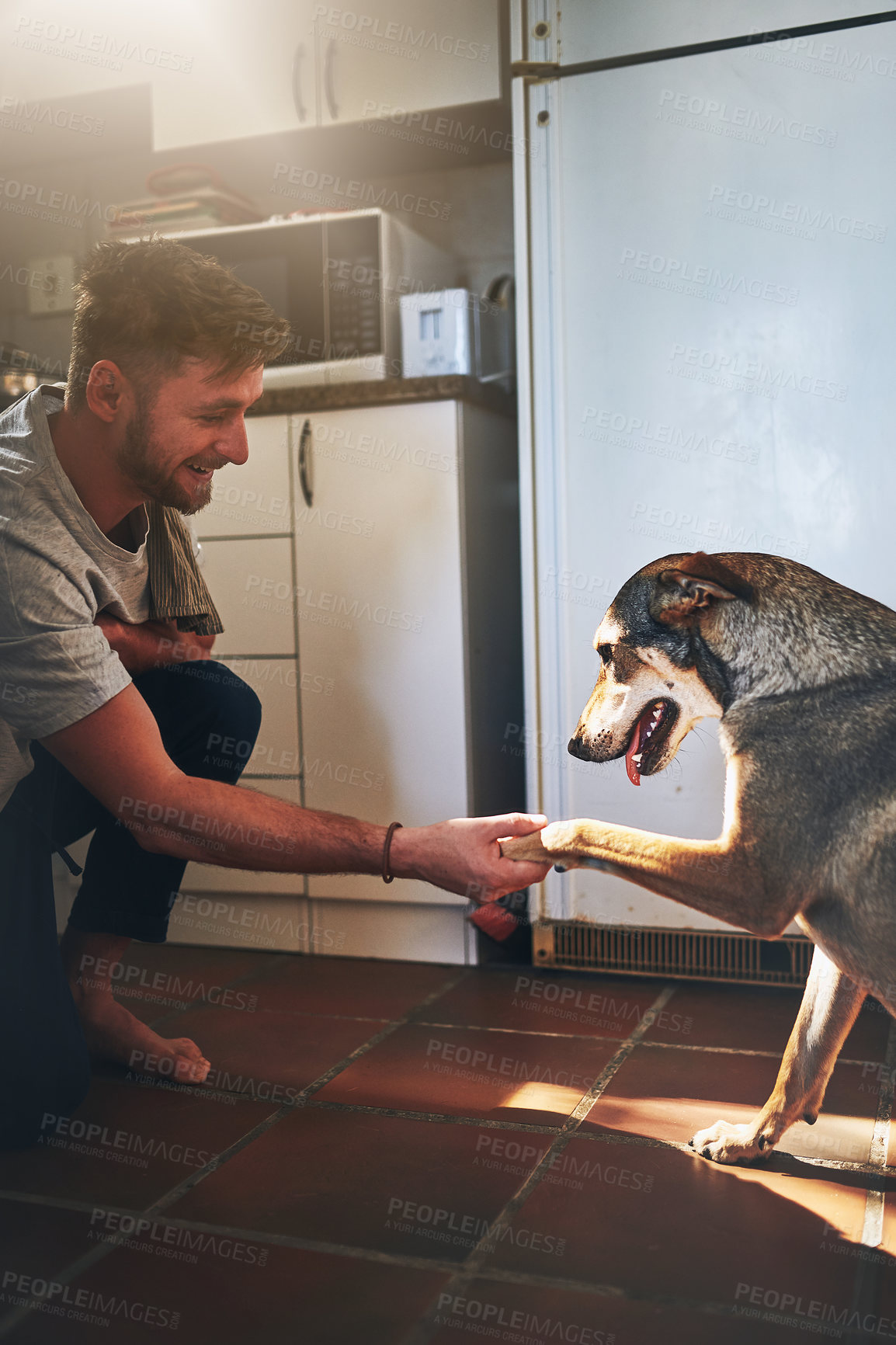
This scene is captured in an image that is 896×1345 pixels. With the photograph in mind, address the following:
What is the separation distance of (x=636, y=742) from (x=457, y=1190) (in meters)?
0.60

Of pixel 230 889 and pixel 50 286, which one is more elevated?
pixel 50 286

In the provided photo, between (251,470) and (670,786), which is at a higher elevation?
(251,470)

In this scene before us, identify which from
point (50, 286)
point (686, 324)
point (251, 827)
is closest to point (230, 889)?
point (251, 827)

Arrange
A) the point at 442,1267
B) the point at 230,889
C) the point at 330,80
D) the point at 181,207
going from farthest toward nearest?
the point at 181,207
the point at 330,80
the point at 230,889
the point at 442,1267

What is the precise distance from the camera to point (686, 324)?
2.04m

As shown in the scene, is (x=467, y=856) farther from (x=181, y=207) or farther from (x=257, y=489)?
(x=181, y=207)

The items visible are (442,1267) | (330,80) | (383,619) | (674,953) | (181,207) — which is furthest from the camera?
(181,207)

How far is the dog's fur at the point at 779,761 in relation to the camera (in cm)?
118

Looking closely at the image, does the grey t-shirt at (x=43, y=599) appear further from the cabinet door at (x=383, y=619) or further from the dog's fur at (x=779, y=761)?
the cabinet door at (x=383, y=619)

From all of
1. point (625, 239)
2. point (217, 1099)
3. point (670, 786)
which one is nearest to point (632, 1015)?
point (670, 786)

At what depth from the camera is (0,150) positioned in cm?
321

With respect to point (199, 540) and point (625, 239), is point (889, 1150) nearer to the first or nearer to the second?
point (625, 239)

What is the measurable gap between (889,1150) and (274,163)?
273 centimetres

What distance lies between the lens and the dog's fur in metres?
1.18
